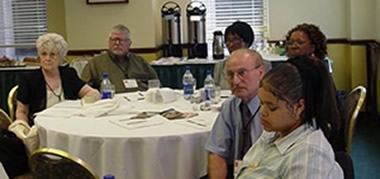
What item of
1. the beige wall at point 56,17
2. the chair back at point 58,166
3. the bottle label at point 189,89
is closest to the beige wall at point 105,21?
the beige wall at point 56,17

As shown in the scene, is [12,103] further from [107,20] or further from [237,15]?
[237,15]

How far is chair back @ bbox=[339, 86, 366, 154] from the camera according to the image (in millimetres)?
2938

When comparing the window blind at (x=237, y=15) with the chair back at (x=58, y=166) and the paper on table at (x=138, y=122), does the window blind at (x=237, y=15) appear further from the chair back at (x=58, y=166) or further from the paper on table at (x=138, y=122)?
the chair back at (x=58, y=166)

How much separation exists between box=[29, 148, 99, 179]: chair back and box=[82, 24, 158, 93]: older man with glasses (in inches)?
88.2

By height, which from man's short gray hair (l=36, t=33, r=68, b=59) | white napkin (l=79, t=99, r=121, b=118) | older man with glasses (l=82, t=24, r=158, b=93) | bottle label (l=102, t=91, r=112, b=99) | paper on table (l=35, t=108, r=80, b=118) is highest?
man's short gray hair (l=36, t=33, r=68, b=59)

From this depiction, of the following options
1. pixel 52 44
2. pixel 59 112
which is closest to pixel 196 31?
pixel 52 44

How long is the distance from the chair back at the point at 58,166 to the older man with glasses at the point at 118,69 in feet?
7.35

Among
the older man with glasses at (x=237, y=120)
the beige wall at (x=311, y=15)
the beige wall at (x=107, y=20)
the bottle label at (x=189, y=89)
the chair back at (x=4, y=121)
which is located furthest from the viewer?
the beige wall at (x=311, y=15)

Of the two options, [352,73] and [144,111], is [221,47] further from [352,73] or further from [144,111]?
[144,111]

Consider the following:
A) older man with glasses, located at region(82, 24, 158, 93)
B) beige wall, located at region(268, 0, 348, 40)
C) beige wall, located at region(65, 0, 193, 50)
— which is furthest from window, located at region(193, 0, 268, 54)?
older man with glasses, located at region(82, 24, 158, 93)

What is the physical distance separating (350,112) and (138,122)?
1216mm

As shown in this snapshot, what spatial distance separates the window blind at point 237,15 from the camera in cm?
669

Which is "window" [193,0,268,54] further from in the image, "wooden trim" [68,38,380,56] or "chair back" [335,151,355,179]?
"chair back" [335,151,355,179]

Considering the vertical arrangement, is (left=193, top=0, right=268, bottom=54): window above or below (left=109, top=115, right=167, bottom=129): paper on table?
above
